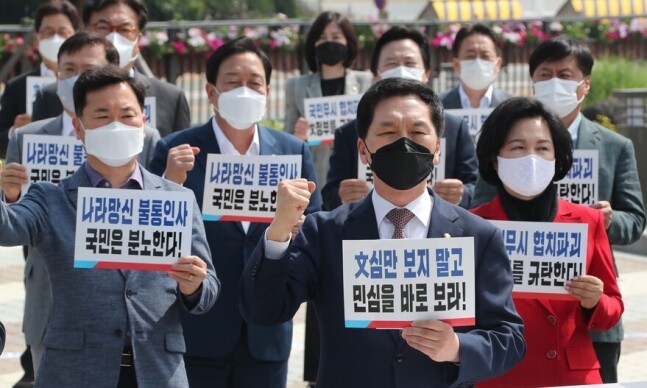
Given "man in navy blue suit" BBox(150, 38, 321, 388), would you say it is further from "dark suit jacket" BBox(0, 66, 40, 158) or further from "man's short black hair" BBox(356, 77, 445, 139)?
"dark suit jacket" BBox(0, 66, 40, 158)

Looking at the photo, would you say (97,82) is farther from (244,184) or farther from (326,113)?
(326,113)

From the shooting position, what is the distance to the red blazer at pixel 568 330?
5.44 m

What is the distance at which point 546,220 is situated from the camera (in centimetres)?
573

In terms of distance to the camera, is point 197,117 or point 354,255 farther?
point 197,117

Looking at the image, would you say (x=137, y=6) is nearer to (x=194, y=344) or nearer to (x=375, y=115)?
(x=194, y=344)

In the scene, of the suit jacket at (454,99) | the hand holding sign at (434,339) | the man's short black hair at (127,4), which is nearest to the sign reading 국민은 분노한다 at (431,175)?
the suit jacket at (454,99)

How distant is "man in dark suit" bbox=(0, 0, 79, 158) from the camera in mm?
9344

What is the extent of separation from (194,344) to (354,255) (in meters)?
1.97

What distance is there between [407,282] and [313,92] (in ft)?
16.6

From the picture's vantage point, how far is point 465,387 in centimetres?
464

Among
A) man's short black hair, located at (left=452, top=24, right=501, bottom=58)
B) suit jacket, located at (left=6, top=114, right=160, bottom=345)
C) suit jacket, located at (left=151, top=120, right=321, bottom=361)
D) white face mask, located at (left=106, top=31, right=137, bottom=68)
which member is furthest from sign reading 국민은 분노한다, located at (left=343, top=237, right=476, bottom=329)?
man's short black hair, located at (left=452, top=24, right=501, bottom=58)

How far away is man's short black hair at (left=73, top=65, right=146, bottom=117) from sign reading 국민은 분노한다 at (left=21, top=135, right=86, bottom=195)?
125 cm

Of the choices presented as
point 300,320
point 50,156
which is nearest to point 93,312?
→ point 50,156

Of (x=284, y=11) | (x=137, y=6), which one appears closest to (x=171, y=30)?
(x=137, y=6)
